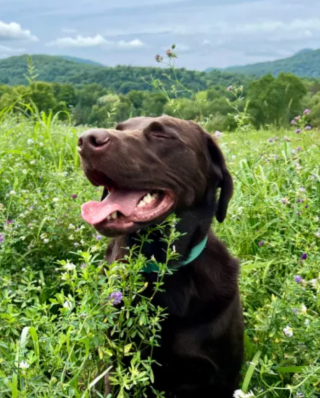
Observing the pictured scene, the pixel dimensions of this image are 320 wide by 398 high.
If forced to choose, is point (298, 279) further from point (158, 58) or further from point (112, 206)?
point (158, 58)

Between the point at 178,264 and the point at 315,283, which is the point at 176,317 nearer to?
the point at 178,264

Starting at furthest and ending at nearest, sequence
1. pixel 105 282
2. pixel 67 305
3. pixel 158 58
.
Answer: pixel 158 58 < pixel 105 282 < pixel 67 305

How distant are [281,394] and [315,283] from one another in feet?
1.98

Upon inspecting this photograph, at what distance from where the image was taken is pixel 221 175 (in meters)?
2.37

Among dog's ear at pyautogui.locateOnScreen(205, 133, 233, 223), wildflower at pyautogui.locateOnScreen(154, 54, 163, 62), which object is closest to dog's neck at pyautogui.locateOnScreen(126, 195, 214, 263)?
dog's ear at pyautogui.locateOnScreen(205, 133, 233, 223)

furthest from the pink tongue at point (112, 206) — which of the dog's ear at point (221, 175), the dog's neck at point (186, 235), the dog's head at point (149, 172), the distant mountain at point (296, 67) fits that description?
the distant mountain at point (296, 67)

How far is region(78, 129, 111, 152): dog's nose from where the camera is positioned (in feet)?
5.99

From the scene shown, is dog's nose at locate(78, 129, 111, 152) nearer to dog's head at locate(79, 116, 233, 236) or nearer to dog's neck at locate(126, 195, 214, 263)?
dog's head at locate(79, 116, 233, 236)

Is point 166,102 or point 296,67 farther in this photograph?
point 296,67

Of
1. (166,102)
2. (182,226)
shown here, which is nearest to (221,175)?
(182,226)

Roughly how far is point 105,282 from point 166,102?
2.41 metres

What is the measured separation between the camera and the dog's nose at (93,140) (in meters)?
1.83

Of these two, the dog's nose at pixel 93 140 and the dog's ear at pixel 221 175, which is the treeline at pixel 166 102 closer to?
the dog's ear at pixel 221 175

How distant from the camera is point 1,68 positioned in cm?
1112
